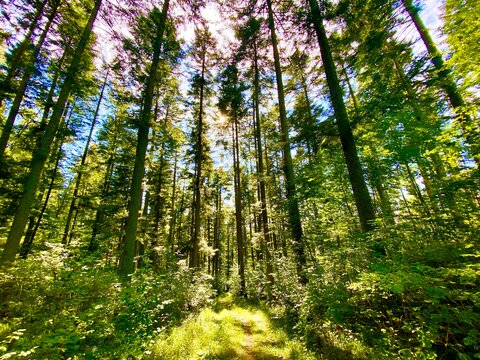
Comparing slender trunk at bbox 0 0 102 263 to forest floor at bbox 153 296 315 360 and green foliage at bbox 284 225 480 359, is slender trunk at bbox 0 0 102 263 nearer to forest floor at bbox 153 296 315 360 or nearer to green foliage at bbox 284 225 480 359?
forest floor at bbox 153 296 315 360

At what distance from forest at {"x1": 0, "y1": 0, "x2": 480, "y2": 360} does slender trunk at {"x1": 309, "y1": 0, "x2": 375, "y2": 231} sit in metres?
0.04

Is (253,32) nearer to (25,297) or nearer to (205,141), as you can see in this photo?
(205,141)

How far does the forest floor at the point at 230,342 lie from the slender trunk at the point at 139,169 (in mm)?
2300

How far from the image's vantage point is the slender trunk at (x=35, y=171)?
251 inches

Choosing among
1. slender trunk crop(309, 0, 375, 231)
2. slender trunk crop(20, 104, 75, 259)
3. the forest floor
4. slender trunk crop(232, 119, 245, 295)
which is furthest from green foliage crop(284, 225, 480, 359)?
slender trunk crop(20, 104, 75, 259)

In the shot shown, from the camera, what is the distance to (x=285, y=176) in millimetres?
9375

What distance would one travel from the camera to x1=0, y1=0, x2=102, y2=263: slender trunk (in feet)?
20.9

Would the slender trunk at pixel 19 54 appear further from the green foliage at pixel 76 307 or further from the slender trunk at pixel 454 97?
the slender trunk at pixel 454 97

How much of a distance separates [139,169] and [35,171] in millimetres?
3200

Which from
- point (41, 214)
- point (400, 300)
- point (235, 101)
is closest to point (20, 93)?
point (41, 214)

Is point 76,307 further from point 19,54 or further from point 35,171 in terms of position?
point 19,54

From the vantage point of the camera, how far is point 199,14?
9703 millimetres

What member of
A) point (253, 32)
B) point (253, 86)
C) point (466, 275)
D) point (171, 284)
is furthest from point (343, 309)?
Result: point (253, 86)

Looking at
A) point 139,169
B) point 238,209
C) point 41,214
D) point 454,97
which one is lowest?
point 41,214
